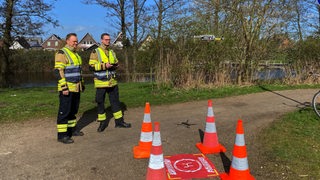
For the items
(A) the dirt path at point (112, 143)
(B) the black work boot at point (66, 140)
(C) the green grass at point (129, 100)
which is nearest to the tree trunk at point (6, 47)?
(C) the green grass at point (129, 100)

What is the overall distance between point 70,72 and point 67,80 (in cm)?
16

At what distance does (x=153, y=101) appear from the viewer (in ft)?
33.1

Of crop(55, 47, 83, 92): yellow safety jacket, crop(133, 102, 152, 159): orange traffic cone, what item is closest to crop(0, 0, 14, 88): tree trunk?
crop(55, 47, 83, 92): yellow safety jacket

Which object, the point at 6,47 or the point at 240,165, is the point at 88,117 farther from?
the point at 6,47

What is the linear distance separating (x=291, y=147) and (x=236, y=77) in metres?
8.95

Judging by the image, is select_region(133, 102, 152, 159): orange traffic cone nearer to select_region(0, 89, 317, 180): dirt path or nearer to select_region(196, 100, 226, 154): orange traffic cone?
select_region(0, 89, 317, 180): dirt path

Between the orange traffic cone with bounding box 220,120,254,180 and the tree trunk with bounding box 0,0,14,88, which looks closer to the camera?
the orange traffic cone with bounding box 220,120,254,180

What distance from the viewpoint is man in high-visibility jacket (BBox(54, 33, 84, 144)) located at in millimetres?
5602

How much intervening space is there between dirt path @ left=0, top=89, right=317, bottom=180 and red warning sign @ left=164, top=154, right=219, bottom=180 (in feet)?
0.59

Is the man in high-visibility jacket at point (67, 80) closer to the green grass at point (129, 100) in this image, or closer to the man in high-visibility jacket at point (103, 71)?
the man in high-visibility jacket at point (103, 71)

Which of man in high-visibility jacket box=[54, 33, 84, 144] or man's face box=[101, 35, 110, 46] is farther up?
man's face box=[101, 35, 110, 46]

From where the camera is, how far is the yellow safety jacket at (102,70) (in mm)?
6242

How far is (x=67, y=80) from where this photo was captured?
5.72 metres

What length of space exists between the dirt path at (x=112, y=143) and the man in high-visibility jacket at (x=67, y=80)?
34 centimetres
